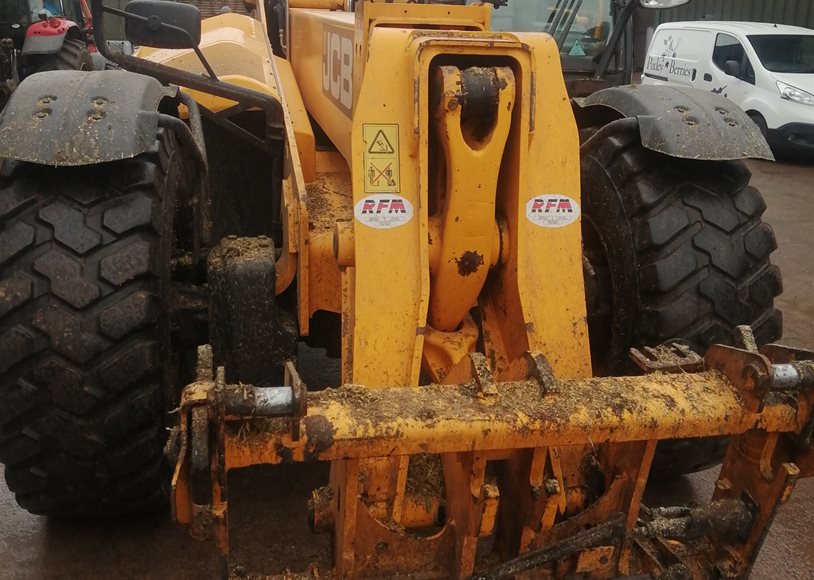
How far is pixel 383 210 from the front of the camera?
227cm

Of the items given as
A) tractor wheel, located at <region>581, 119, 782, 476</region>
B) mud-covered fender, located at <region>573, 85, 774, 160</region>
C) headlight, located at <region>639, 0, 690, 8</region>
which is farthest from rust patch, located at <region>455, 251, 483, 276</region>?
headlight, located at <region>639, 0, 690, 8</region>

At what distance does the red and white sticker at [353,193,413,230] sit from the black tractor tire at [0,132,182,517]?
2.34 feet

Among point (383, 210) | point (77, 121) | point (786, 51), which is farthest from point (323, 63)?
point (786, 51)

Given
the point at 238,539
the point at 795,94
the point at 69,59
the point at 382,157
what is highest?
the point at 382,157

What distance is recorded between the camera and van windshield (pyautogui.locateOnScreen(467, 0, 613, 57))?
780 centimetres

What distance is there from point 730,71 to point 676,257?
1037 cm

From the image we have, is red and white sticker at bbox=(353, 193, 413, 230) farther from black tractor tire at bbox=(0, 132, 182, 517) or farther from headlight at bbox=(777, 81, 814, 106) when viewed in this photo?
headlight at bbox=(777, 81, 814, 106)

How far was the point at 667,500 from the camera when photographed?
10.8ft

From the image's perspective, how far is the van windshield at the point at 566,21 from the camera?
7.80 metres

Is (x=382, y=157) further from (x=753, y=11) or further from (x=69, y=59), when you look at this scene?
(x=753, y=11)

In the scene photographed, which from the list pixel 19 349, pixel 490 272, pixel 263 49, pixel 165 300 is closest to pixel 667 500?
pixel 490 272

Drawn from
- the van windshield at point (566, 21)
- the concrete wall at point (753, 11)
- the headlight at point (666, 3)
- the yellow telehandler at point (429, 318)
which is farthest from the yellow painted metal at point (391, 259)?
the concrete wall at point (753, 11)

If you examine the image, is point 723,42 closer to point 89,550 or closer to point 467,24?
point 467,24

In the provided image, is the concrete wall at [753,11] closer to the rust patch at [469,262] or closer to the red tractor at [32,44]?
the red tractor at [32,44]
